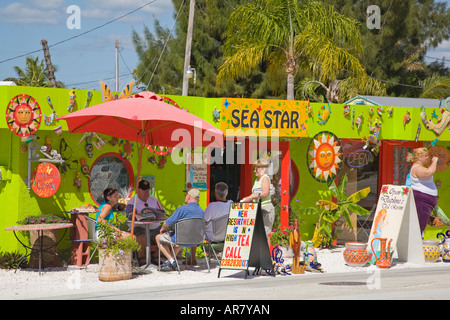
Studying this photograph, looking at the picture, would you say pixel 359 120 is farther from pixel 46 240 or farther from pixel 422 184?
pixel 46 240

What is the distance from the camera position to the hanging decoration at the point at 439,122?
1347 centimetres

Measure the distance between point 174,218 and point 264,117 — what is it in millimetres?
3195

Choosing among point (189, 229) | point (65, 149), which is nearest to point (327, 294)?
point (189, 229)

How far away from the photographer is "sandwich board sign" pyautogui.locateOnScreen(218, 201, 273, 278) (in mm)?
9539

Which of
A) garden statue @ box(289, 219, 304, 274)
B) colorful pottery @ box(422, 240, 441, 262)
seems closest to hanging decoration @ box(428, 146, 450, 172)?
colorful pottery @ box(422, 240, 441, 262)

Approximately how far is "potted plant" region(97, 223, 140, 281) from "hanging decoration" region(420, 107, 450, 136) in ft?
23.1

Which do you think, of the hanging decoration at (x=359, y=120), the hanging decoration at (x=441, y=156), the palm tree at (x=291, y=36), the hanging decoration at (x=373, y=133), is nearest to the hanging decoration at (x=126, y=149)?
the hanging decoration at (x=359, y=120)

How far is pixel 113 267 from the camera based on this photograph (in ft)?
30.2

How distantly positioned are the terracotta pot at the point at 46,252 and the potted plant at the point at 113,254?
1312mm

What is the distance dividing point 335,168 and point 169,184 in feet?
11.6

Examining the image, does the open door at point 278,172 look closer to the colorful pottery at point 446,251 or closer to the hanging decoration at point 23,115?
the colorful pottery at point 446,251

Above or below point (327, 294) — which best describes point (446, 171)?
above

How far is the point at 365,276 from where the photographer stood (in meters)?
9.84
